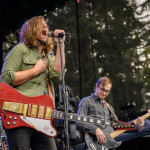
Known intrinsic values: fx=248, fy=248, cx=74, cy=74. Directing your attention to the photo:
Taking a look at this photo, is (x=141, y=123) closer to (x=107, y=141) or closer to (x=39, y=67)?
(x=107, y=141)

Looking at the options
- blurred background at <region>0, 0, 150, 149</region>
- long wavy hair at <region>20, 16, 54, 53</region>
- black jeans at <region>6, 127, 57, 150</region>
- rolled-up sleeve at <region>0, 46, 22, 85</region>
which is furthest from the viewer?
blurred background at <region>0, 0, 150, 149</region>

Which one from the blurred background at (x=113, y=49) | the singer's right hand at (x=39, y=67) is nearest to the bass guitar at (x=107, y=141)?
the blurred background at (x=113, y=49)

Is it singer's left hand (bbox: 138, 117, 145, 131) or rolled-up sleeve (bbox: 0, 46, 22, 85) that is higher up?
rolled-up sleeve (bbox: 0, 46, 22, 85)

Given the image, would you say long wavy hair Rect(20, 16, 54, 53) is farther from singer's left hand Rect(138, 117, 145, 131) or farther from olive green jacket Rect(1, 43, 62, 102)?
singer's left hand Rect(138, 117, 145, 131)

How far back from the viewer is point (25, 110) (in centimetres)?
190

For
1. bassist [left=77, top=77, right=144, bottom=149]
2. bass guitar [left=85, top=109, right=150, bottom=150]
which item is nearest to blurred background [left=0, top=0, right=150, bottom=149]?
bassist [left=77, top=77, right=144, bottom=149]

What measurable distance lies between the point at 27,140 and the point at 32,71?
532 mm

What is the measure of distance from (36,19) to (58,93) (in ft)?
4.54

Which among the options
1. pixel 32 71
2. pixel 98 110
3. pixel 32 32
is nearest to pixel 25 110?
pixel 32 71

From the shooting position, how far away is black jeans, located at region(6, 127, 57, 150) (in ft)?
5.92

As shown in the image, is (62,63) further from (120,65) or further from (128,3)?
(128,3)

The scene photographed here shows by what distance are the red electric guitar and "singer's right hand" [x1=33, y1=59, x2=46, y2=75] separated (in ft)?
0.68

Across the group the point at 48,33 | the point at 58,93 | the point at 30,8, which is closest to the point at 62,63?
the point at 48,33

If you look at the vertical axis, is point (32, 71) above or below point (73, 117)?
above
